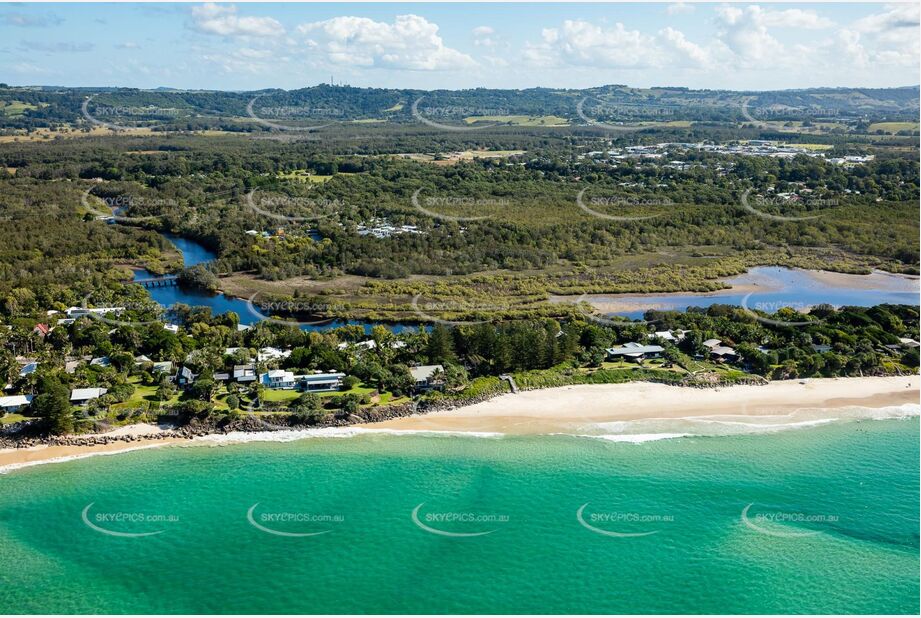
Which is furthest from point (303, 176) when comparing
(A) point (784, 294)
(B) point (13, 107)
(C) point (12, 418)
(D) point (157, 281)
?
(B) point (13, 107)

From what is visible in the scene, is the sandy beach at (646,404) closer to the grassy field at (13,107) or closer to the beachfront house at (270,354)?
the beachfront house at (270,354)

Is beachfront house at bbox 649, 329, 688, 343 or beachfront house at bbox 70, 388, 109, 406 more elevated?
beachfront house at bbox 649, 329, 688, 343

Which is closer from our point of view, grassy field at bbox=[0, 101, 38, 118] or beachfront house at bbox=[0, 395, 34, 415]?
beachfront house at bbox=[0, 395, 34, 415]

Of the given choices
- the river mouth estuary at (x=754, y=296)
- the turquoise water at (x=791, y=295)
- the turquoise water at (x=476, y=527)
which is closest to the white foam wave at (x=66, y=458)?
the turquoise water at (x=476, y=527)

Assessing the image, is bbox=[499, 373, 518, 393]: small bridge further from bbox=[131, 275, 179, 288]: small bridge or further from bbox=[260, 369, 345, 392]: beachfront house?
bbox=[131, 275, 179, 288]: small bridge

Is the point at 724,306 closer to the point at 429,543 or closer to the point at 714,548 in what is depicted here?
the point at 714,548

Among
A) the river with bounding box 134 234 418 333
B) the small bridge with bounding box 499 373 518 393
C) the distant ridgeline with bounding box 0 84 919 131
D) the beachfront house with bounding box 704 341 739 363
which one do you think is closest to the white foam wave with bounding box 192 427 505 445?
the small bridge with bounding box 499 373 518 393

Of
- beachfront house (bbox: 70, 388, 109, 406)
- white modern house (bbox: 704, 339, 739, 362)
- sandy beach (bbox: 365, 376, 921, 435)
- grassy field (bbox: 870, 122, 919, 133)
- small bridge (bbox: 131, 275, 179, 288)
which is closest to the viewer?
beachfront house (bbox: 70, 388, 109, 406)

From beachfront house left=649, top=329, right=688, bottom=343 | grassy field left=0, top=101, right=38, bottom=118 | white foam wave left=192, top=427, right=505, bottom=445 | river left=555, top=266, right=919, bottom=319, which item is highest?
grassy field left=0, top=101, right=38, bottom=118
